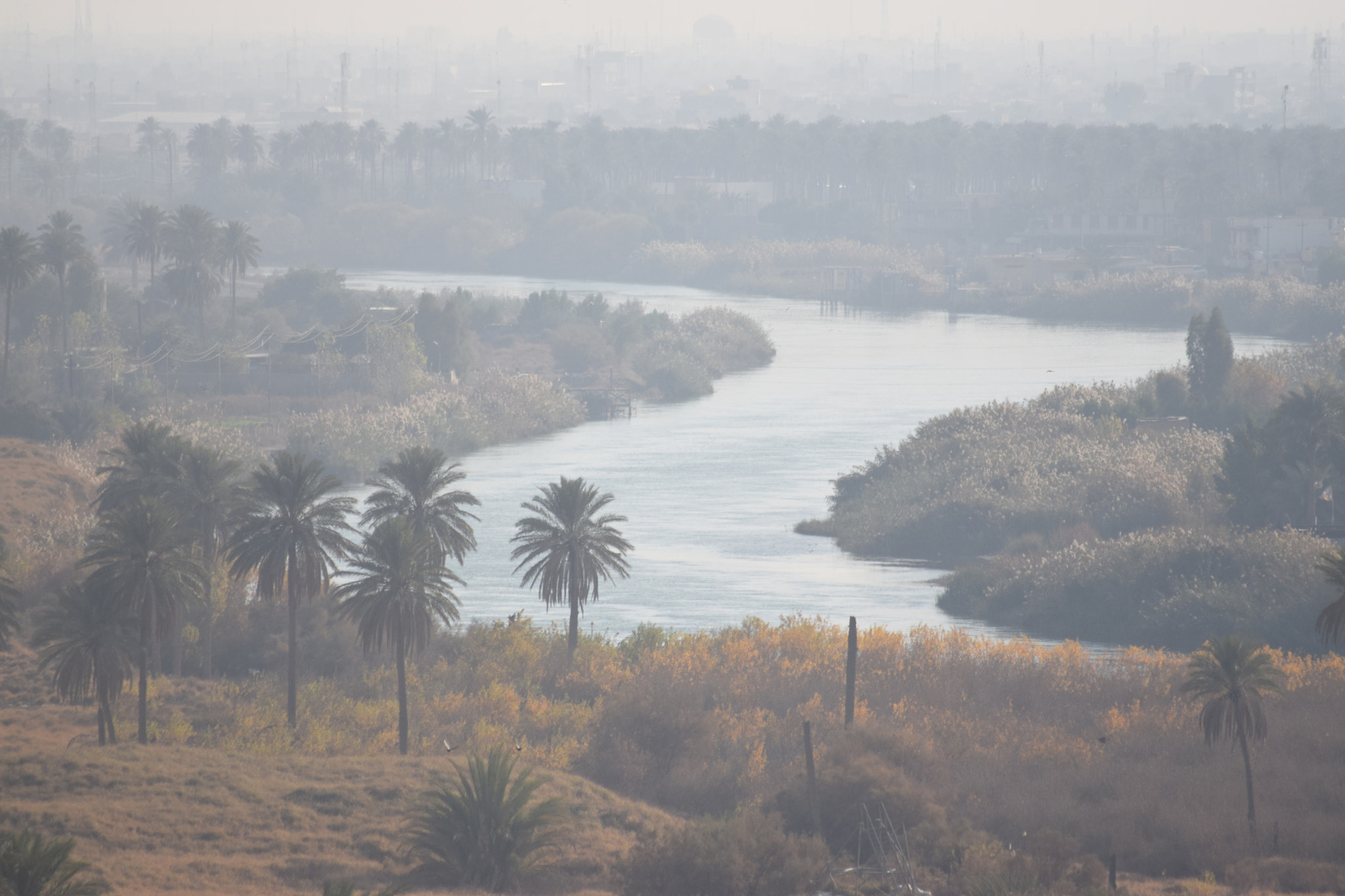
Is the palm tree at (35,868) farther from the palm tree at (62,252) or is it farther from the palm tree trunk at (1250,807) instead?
the palm tree at (62,252)

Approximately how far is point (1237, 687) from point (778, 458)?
197ft

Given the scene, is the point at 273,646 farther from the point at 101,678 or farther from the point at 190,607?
the point at 101,678

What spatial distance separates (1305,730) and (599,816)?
70.0 ft

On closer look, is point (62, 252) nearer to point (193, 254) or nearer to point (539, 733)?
point (193, 254)

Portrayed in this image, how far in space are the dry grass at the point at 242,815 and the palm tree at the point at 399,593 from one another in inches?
138

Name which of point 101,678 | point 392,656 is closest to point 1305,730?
point 392,656

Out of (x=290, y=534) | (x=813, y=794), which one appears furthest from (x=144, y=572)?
(x=813, y=794)

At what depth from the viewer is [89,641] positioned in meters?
43.7

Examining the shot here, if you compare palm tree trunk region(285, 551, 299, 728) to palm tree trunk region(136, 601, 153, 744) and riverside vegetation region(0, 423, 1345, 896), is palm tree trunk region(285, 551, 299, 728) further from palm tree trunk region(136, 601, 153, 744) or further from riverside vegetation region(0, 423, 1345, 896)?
palm tree trunk region(136, 601, 153, 744)

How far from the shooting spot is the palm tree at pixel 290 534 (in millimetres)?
47625

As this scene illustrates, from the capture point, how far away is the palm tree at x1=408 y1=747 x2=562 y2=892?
38.8m

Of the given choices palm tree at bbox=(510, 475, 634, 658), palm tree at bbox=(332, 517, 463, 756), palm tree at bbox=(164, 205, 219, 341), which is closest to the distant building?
palm tree at bbox=(164, 205, 219, 341)

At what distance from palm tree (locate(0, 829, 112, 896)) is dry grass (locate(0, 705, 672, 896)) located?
8.52 metres

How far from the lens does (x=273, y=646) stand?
5781cm
